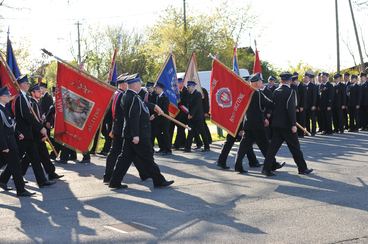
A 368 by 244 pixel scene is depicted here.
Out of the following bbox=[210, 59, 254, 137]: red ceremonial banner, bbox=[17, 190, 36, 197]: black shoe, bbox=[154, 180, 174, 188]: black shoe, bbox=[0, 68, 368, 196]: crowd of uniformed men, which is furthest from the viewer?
bbox=[210, 59, 254, 137]: red ceremonial banner

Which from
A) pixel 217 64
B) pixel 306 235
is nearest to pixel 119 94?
pixel 217 64

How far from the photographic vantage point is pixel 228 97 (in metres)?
11.7

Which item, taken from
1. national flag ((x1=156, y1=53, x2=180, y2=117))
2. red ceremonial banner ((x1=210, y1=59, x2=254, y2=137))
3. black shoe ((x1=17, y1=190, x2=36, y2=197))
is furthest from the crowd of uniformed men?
national flag ((x1=156, y1=53, x2=180, y2=117))

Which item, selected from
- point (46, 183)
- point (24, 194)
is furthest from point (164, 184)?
point (24, 194)

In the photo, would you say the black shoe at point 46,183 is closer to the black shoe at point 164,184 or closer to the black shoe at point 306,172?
the black shoe at point 164,184

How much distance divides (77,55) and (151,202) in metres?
56.6

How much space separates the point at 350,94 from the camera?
20016 millimetres

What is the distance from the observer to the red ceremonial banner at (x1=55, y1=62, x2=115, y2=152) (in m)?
10.8

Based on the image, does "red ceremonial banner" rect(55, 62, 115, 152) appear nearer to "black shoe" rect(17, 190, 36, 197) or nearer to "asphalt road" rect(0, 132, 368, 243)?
"asphalt road" rect(0, 132, 368, 243)

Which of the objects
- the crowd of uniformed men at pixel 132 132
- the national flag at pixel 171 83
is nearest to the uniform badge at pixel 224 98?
the crowd of uniformed men at pixel 132 132

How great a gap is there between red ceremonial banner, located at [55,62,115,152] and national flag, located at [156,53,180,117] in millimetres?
5042

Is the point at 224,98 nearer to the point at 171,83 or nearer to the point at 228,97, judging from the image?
the point at 228,97

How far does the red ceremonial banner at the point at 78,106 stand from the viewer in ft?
35.3

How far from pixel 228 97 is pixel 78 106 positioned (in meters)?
3.02
